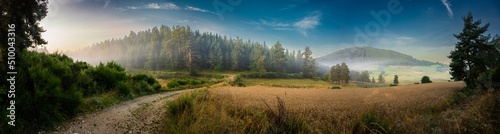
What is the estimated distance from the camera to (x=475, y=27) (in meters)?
31.5

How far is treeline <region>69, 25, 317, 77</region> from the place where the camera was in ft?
283

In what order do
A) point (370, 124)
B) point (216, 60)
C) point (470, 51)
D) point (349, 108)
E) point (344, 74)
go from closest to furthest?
point (370, 124) → point (349, 108) → point (470, 51) → point (344, 74) → point (216, 60)

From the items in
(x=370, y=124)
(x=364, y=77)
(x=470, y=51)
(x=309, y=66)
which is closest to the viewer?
(x=370, y=124)

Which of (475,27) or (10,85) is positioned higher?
(475,27)

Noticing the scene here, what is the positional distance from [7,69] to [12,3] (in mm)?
1893

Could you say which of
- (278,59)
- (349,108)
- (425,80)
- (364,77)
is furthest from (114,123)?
(364,77)

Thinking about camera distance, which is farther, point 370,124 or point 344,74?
point 344,74

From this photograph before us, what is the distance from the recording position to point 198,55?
10012 cm

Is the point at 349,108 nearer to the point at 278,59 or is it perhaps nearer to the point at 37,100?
the point at 37,100

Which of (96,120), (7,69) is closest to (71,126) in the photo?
(96,120)

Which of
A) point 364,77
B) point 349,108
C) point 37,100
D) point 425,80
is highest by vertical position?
point 37,100

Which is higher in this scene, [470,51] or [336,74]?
[470,51]

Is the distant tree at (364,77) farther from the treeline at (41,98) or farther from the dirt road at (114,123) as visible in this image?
the treeline at (41,98)

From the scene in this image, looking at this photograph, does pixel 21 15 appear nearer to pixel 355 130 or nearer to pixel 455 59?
pixel 355 130
